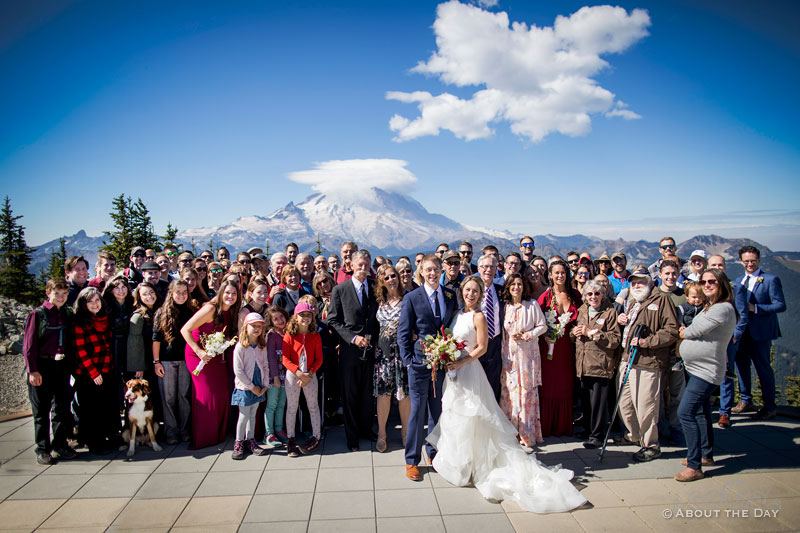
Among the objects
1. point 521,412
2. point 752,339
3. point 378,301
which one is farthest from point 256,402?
point 752,339

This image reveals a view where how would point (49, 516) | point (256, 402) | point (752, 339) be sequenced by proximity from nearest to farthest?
point (49, 516)
point (256, 402)
point (752, 339)

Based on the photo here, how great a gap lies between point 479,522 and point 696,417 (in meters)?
3.00

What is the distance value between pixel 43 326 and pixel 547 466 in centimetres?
656

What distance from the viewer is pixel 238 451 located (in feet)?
18.2

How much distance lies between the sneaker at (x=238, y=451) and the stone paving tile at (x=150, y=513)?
92 centimetres

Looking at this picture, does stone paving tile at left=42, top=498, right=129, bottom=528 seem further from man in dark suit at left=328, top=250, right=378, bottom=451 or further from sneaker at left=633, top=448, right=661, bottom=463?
sneaker at left=633, top=448, right=661, bottom=463

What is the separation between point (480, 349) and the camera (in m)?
5.03

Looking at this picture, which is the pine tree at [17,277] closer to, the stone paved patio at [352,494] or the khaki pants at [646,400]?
the stone paved patio at [352,494]

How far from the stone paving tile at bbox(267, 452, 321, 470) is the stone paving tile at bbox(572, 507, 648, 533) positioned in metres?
3.12

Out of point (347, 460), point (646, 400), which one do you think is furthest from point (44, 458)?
point (646, 400)

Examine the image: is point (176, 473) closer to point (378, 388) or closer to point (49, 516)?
point (49, 516)

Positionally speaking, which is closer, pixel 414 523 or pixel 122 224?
pixel 414 523

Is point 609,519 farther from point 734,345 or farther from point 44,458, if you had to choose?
point 44,458

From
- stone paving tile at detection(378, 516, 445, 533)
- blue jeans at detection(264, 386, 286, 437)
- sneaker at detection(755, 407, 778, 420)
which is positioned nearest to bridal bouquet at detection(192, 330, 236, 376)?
blue jeans at detection(264, 386, 286, 437)
